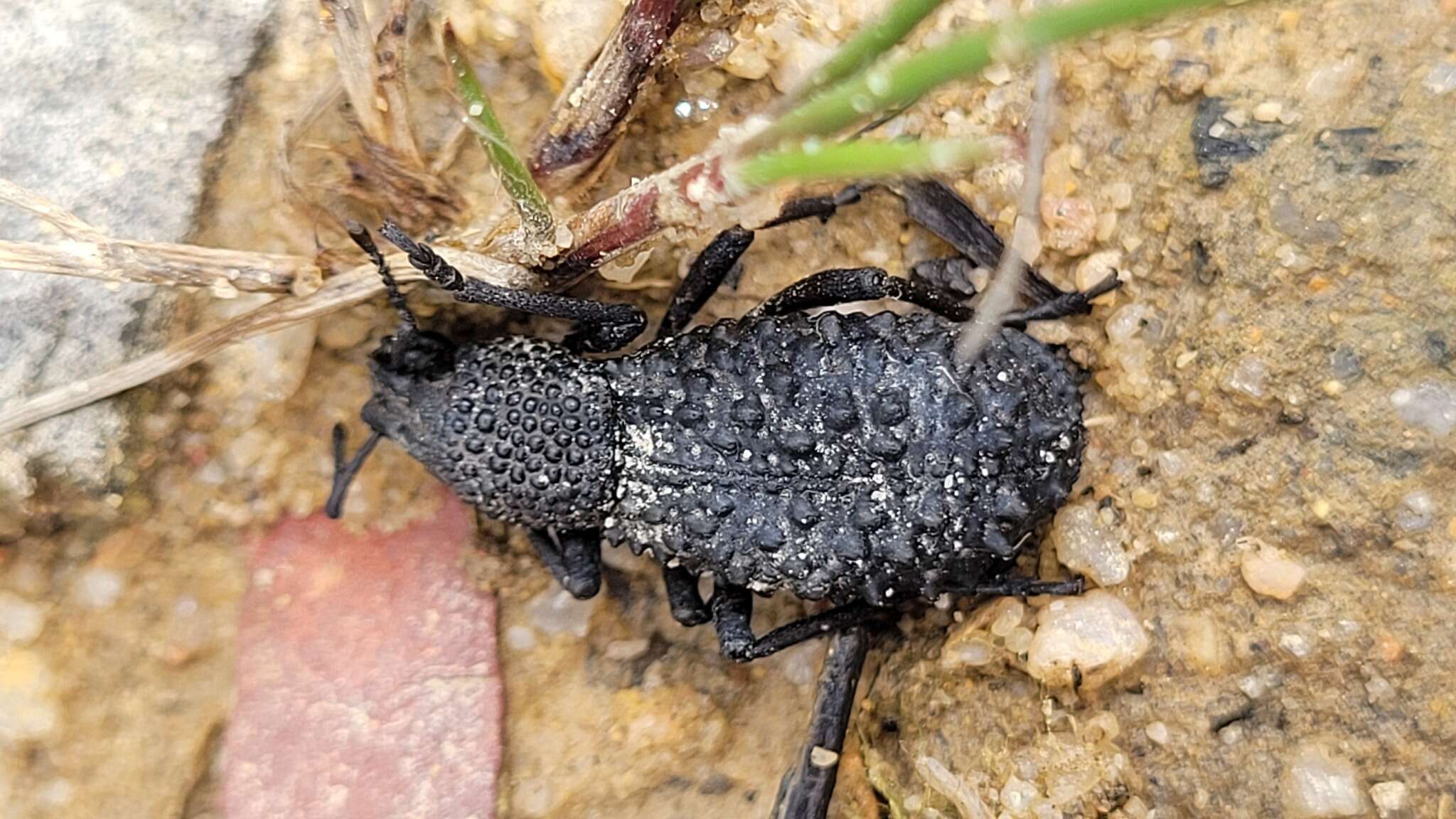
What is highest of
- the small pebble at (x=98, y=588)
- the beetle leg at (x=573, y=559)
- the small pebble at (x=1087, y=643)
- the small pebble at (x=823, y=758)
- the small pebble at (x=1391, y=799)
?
the small pebble at (x=1391, y=799)

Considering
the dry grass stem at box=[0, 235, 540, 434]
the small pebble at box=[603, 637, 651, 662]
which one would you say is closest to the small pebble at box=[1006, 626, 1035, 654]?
the small pebble at box=[603, 637, 651, 662]

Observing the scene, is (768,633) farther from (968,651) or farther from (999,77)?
(999,77)

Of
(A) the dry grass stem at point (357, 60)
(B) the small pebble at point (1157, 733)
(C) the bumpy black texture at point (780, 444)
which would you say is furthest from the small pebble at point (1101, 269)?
(A) the dry grass stem at point (357, 60)

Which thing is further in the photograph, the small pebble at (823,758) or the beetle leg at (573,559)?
the beetle leg at (573,559)

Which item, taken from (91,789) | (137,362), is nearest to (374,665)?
(91,789)

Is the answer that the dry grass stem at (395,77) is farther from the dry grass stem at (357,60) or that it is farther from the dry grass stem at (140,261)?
the dry grass stem at (140,261)

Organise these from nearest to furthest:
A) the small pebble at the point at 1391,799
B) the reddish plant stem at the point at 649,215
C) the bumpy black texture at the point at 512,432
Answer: the small pebble at the point at 1391,799
the reddish plant stem at the point at 649,215
the bumpy black texture at the point at 512,432

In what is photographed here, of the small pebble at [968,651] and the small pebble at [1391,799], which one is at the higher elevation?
the small pebble at [1391,799]

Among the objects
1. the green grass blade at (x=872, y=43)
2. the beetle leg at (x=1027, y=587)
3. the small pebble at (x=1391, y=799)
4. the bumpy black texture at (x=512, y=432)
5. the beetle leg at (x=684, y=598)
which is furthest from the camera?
the beetle leg at (x=684, y=598)
